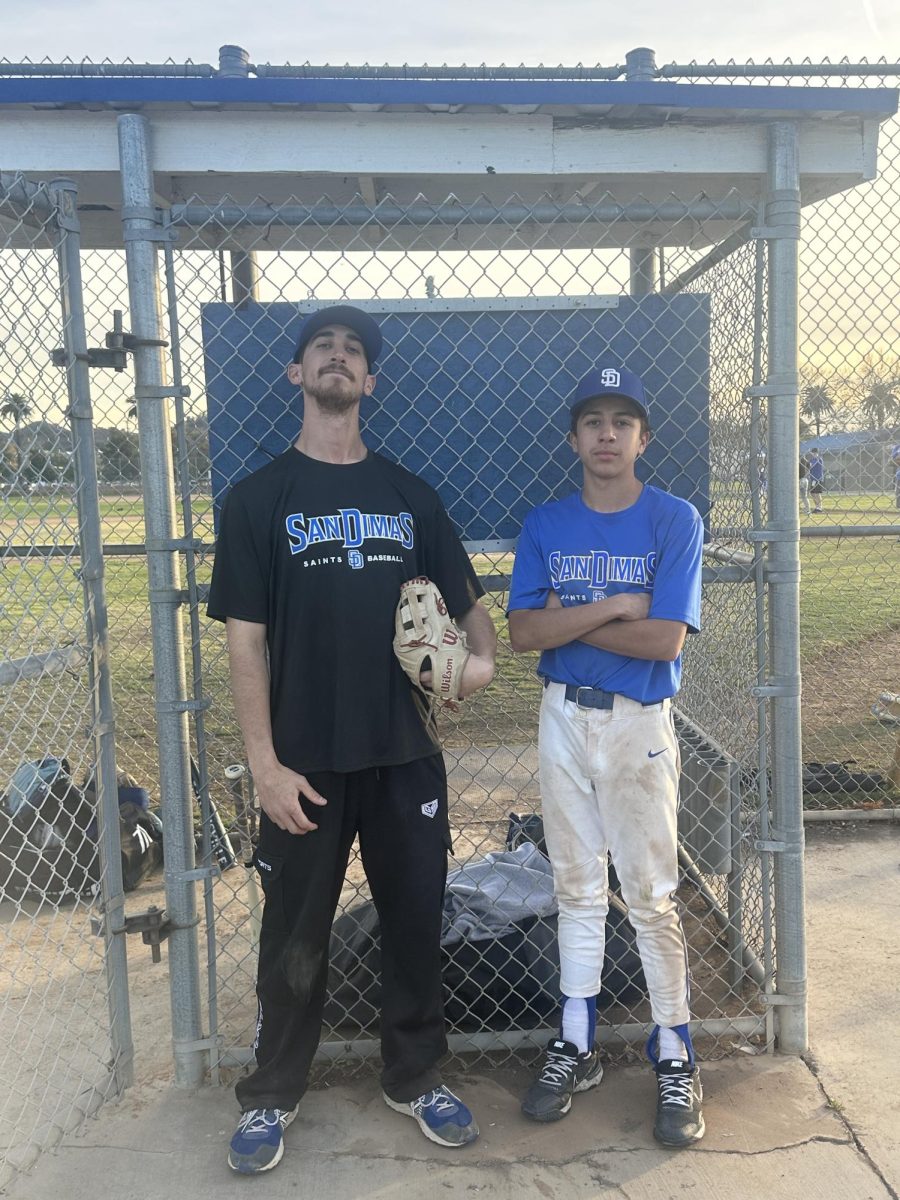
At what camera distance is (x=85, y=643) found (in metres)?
3.12

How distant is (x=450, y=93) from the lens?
294 centimetres

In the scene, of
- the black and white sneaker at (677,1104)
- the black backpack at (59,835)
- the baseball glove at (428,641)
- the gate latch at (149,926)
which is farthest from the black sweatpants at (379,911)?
the black backpack at (59,835)

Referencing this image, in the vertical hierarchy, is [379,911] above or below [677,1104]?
above

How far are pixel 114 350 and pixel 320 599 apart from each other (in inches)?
42.2

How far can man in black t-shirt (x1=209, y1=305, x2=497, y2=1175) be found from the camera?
277 centimetres

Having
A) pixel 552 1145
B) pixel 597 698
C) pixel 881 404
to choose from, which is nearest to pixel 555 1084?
pixel 552 1145

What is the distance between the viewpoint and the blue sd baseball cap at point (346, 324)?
9.41ft

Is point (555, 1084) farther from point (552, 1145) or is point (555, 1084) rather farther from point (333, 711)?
point (333, 711)

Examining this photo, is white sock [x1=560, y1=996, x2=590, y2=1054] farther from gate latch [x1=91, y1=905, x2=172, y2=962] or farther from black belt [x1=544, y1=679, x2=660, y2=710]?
gate latch [x1=91, y1=905, x2=172, y2=962]

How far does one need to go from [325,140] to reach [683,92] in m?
1.13

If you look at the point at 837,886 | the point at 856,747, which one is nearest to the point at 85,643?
the point at 837,886

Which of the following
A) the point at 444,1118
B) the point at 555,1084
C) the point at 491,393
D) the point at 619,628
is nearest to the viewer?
the point at 619,628

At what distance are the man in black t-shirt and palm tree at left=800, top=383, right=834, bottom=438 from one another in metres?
3.37

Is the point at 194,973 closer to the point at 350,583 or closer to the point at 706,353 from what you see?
the point at 350,583
